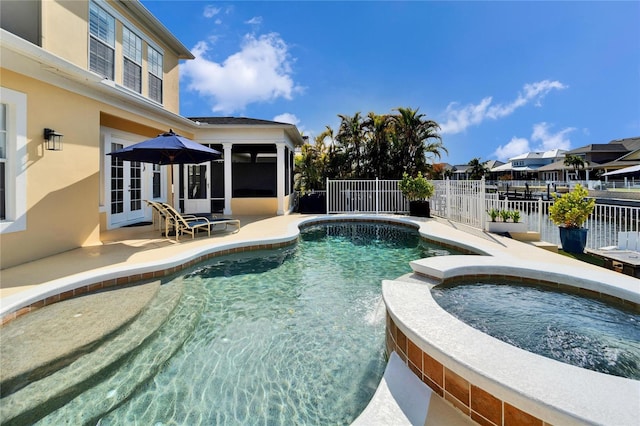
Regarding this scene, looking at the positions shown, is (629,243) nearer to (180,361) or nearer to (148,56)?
(180,361)

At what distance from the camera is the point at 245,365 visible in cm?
293

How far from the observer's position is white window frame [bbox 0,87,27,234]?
199 inches

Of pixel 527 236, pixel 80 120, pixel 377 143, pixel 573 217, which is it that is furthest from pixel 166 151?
pixel 377 143

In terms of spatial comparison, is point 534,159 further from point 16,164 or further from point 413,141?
point 16,164

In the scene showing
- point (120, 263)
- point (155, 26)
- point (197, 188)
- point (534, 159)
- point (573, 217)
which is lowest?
point (120, 263)

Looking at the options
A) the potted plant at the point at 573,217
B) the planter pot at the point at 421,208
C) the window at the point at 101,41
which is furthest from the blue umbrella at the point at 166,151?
the potted plant at the point at 573,217

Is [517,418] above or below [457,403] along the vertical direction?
above

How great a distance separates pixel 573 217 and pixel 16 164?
422 inches

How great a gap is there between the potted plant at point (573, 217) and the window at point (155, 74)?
11975 millimetres

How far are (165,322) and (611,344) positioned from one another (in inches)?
183

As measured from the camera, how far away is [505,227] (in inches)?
316

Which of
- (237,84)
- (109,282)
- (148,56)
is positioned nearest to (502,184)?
(237,84)

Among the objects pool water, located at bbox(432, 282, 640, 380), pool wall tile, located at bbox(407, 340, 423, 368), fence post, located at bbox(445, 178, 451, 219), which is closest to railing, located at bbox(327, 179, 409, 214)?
fence post, located at bbox(445, 178, 451, 219)

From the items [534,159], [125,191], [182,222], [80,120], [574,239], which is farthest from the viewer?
[534,159]
